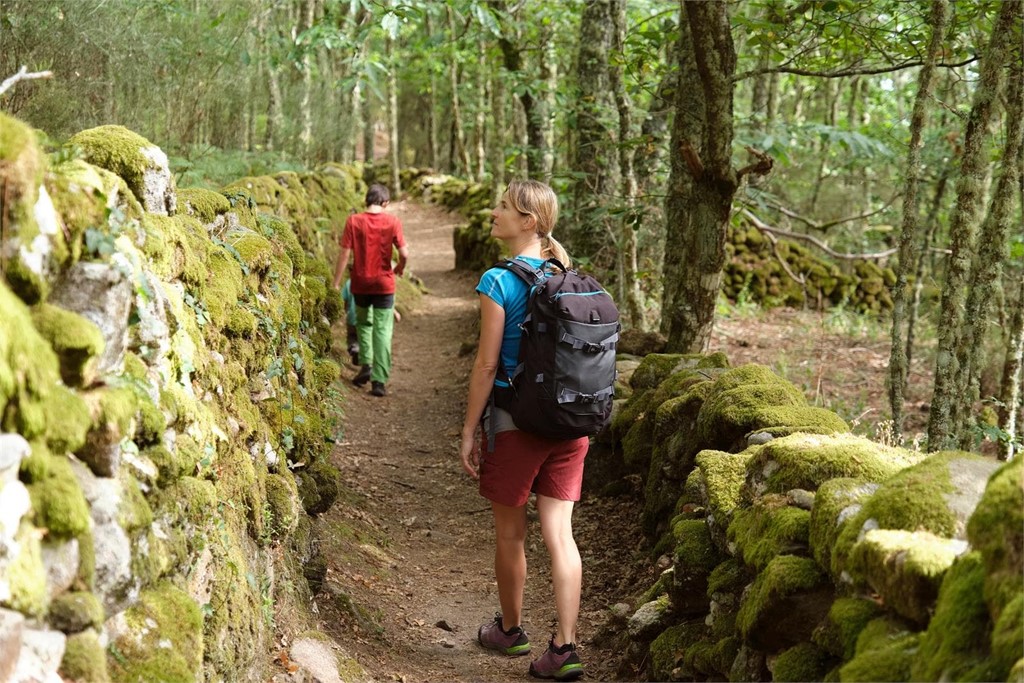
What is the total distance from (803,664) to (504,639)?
217 centimetres

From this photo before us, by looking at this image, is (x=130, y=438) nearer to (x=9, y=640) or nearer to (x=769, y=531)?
(x=9, y=640)

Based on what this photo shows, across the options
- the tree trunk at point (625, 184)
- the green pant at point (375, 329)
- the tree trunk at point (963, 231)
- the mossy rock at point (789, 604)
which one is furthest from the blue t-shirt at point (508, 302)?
the tree trunk at point (625, 184)

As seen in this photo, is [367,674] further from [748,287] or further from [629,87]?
[748,287]

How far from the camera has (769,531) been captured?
3578 millimetres

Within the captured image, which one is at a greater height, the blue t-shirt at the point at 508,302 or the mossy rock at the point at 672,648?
the blue t-shirt at the point at 508,302

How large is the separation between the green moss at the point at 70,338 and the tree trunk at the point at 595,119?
8.59 meters

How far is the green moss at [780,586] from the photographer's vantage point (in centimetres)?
320

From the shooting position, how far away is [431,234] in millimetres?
24281

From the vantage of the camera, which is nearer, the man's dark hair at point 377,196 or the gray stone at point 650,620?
the gray stone at point 650,620

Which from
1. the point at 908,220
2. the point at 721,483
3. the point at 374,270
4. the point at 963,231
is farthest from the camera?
the point at 374,270

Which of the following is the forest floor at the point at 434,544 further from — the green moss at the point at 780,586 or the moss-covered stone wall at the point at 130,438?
the green moss at the point at 780,586

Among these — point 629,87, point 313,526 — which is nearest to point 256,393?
point 313,526

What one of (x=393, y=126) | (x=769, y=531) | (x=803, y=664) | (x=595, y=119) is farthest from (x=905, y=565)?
(x=393, y=126)

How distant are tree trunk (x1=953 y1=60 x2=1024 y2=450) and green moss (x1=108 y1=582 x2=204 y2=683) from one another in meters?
5.37
